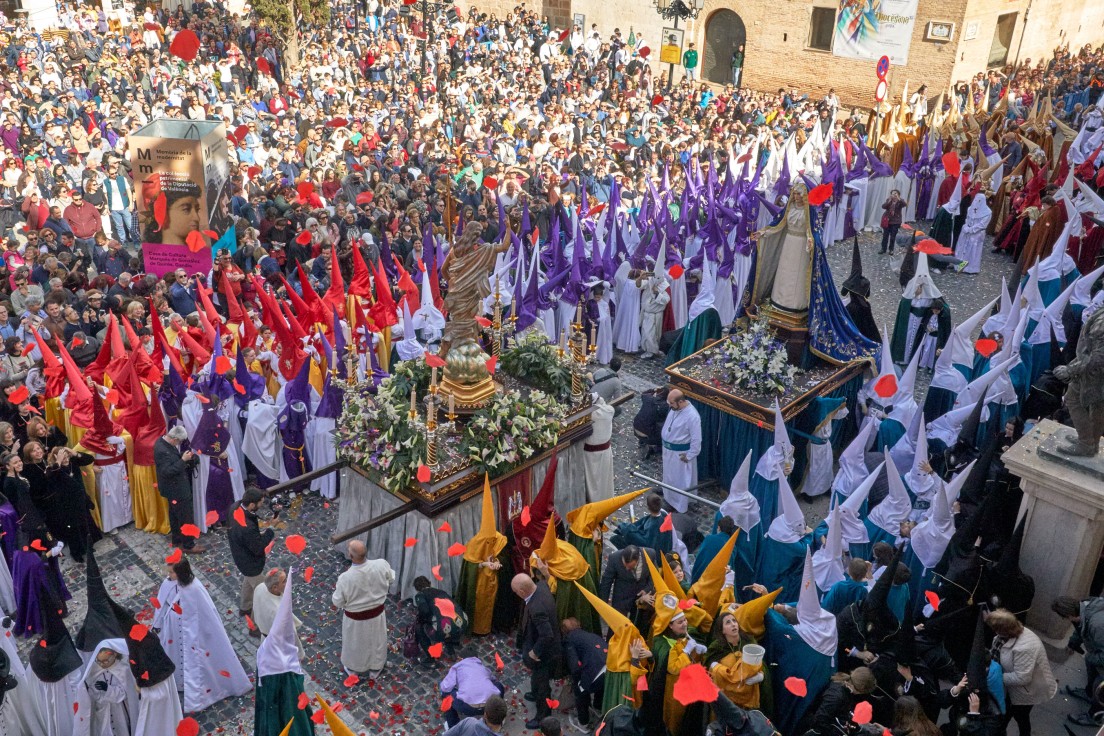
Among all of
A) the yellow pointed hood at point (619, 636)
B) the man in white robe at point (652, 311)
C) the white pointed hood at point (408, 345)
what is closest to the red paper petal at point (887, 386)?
the man in white robe at point (652, 311)

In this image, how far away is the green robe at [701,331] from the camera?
13094 mm

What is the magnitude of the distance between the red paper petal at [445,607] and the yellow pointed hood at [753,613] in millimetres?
2618

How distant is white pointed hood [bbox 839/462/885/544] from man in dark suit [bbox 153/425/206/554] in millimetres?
6461

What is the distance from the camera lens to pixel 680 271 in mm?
14492

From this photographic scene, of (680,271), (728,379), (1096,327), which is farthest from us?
(680,271)

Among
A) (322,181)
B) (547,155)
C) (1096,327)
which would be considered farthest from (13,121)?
(1096,327)

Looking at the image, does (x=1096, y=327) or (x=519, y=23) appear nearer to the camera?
(x=1096, y=327)

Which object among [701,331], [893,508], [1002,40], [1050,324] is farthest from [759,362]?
[1002,40]

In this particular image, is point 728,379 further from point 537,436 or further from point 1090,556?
point 1090,556

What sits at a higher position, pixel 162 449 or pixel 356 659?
pixel 162 449

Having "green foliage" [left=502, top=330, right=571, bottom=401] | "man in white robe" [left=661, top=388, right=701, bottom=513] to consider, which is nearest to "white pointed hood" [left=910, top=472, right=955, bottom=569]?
"man in white robe" [left=661, top=388, right=701, bottom=513]

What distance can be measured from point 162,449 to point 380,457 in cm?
239

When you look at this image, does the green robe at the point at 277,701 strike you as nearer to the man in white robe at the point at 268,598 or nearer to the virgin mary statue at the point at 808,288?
the man in white robe at the point at 268,598

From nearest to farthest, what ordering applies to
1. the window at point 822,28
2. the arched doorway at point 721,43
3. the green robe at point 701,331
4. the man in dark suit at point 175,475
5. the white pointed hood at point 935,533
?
the white pointed hood at point 935,533, the man in dark suit at point 175,475, the green robe at point 701,331, the window at point 822,28, the arched doorway at point 721,43
